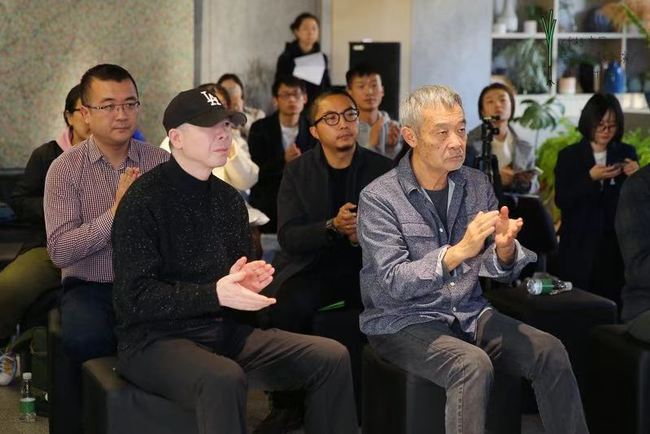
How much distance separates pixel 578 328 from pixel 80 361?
1747 millimetres

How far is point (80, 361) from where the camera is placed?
12.5 feet

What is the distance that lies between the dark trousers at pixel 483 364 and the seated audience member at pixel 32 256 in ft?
4.99

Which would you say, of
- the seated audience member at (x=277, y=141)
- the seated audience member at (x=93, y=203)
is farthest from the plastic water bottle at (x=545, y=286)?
the seated audience member at (x=277, y=141)

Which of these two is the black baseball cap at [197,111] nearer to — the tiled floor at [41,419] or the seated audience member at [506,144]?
the tiled floor at [41,419]

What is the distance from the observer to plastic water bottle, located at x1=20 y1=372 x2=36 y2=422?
437cm

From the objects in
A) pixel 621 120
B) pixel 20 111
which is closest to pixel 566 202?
pixel 621 120

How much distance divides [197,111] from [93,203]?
743mm

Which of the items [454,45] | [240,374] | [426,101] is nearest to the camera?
[240,374]

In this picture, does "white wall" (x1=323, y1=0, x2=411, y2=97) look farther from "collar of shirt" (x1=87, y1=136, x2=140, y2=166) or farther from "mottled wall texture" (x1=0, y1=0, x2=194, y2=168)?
"collar of shirt" (x1=87, y1=136, x2=140, y2=166)

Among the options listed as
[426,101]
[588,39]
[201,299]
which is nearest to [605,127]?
[588,39]

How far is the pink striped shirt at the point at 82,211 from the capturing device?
12.5 feet

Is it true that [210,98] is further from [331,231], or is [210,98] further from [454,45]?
[454,45]

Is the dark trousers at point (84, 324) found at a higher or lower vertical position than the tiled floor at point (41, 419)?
higher

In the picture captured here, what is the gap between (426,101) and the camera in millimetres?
3566
